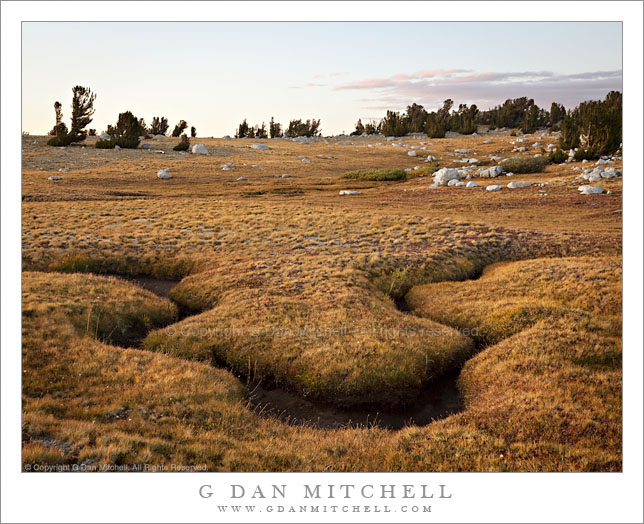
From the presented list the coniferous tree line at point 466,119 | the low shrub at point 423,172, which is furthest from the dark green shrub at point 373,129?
the low shrub at point 423,172

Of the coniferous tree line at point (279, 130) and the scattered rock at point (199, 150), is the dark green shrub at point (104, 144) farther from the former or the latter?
the coniferous tree line at point (279, 130)

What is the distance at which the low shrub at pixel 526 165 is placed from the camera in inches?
1880

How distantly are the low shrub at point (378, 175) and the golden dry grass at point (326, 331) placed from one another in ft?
70.5

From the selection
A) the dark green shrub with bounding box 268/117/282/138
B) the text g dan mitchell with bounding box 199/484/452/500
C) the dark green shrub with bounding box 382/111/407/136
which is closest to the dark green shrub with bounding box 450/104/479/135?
the dark green shrub with bounding box 382/111/407/136

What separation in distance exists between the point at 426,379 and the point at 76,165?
169 feet

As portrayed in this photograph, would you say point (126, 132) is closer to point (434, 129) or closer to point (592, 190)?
point (434, 129)

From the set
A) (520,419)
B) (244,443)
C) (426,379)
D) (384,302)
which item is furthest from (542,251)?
(244,443)

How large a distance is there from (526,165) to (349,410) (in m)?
45.2

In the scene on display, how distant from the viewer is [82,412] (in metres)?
9.48

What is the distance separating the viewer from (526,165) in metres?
48.1

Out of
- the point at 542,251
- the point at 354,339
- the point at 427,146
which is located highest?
the point at 427,146

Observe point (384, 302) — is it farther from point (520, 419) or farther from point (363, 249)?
point (520, 419)

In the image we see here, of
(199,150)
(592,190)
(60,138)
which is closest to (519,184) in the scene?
(592,190)

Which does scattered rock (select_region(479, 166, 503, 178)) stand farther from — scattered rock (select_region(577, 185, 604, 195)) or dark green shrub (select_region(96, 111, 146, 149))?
dark green shrub (select_region(96, 111, 146, 149))
